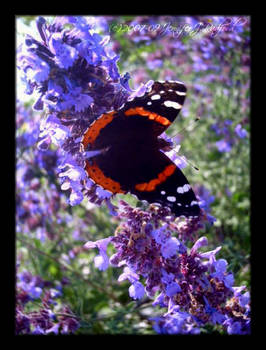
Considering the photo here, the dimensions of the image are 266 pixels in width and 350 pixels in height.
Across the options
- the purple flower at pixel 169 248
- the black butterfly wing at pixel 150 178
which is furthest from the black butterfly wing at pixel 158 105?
the purple flower at pixel 169 248

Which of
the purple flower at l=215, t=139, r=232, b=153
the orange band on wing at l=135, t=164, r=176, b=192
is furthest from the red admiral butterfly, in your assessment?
the purple flower at l=215, t=139, r=232, b=153

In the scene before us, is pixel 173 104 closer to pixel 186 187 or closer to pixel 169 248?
pixel 186 187

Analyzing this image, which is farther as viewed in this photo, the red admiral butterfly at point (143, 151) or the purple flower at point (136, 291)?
the purple flower at point (136, 291)

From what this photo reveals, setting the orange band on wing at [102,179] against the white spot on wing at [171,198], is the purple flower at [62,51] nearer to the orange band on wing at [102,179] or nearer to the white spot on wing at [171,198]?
the orange band on wing at [102,179]

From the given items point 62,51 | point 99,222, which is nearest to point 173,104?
point 62,51
